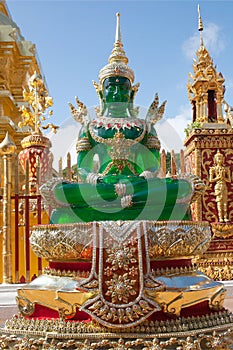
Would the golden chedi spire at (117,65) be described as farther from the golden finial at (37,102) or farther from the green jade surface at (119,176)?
the golden finial at (37,102)

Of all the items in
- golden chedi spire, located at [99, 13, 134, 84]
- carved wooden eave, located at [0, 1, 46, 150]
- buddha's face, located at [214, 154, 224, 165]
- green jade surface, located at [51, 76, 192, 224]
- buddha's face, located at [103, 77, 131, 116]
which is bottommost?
green jade surface, located at [51, 76, 192, 224]

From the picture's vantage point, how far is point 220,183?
684 cm

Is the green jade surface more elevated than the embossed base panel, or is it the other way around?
the green jade surface

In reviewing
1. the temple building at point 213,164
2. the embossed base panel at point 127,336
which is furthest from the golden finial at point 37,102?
the embossed base panel at point 127,336

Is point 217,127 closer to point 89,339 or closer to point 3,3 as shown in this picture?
point 89,339

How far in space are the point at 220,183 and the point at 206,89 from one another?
184 centimetres

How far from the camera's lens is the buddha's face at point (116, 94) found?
368cm

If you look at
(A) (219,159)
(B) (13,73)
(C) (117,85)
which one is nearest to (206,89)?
(A) (219,159)

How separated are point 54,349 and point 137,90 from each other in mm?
2458

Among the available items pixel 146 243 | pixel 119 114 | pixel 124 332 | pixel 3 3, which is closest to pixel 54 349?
pixel 124 332

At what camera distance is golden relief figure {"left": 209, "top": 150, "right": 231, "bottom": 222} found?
22.3 feet

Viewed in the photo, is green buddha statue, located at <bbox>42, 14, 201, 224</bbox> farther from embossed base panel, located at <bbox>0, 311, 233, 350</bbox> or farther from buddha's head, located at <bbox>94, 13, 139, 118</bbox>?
embossed base panel, located at <bbox>0, 311, 233, 350</bbox>

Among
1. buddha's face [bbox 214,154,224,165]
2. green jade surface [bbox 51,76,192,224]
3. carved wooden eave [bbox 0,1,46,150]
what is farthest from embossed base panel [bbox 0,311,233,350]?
carved wooden eave [bbox 0,1,46,150]

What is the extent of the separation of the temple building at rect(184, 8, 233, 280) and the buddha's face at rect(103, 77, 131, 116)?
3259mm
